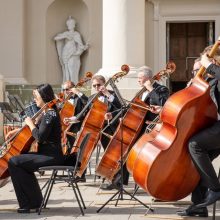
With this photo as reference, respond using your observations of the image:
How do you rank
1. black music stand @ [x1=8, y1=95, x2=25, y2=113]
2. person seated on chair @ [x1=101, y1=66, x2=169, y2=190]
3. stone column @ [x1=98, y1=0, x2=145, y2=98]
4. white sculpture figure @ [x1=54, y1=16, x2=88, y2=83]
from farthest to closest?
white sculpture figure @ [x1=54, y1=16, x2=88, y2=83] < stone column @ [x1=98, y1=0, x2=145, y2=98] < black music stand @ [x1=8, y1=95, x2=25, y2=113] < person seated on chair @ [x1=101, y1=66, x2=169, y2=190]

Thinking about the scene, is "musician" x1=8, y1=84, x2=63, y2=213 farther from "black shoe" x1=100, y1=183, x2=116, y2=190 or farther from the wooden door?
the wooden door

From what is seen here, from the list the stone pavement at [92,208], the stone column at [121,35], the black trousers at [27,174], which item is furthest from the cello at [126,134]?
the stone column at [121,35]

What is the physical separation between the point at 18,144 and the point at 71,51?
32.0ft

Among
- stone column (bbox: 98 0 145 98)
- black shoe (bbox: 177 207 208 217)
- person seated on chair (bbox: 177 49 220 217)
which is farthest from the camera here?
stone column (bbox: 98 0 145 98)

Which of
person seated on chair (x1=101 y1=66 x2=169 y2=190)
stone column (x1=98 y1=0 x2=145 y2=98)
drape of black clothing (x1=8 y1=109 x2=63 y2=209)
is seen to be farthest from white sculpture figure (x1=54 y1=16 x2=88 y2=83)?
drape of black clothing (x1=8 y1=109 x2=63 y2=209)

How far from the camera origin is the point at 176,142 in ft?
17.5

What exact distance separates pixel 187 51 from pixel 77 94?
26.1ft

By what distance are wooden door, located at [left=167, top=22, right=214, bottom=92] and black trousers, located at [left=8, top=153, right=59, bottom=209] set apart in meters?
10.3

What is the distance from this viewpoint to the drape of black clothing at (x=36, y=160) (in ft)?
20.6

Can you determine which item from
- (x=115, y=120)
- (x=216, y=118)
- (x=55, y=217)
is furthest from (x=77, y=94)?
(x=216, y=118)

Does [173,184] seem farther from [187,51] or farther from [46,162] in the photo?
[187,51]

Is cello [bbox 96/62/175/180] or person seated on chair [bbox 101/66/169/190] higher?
person seated on chair [bbox 101/66/169/190]

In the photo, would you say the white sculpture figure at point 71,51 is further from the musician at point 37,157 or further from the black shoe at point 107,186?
the musician at point 37,157

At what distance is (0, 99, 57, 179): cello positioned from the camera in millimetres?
6453
